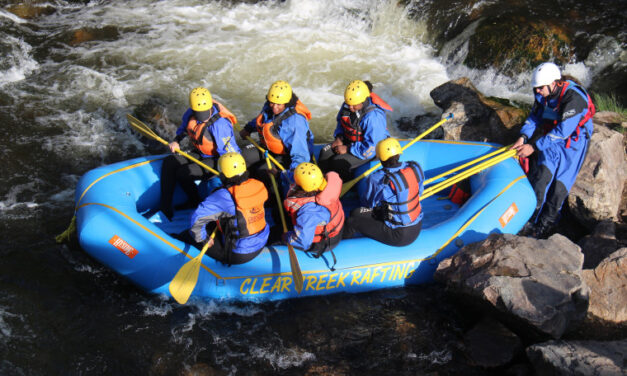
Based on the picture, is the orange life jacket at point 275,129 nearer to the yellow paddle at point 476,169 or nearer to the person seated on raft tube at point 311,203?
the person seated on raft tube at point 311,203

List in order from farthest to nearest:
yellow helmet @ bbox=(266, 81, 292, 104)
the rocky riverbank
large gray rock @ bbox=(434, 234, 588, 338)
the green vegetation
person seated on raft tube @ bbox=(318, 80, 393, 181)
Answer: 1. the green vegetation
2. person seated on raft tube @ bbox=(318, 80, 393, 181)
3. yellow helmet @ bbox=(266, 81, 292, 104)
4. large gray rock @ bbox=(434, 234, 588, 338)
5. the rocky riverbank

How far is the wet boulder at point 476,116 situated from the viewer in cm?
633

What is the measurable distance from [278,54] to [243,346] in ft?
20.2

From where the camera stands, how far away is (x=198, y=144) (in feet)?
16.7

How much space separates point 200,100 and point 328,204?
1.58m

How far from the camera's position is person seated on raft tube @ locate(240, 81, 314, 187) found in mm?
5008

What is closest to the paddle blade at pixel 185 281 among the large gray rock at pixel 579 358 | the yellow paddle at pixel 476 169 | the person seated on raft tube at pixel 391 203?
the person seated on raft tube at pixel 391 203

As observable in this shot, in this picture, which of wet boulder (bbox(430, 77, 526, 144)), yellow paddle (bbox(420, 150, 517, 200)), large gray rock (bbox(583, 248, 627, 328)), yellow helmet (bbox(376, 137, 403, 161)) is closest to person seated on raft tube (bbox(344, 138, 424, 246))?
yellow helmet (bbox(376, 137, 403, 161))

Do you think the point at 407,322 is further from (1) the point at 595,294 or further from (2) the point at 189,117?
(2) the point at 189,117

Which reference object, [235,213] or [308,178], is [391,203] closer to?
[308,178]

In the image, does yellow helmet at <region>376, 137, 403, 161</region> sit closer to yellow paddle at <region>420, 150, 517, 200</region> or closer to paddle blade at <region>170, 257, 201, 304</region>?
yellow paddle at <region>420, 150, 517, 200</region>

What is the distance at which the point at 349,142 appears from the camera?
5480 millimetres

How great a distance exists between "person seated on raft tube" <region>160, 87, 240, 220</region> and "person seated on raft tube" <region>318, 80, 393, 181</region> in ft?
3.33

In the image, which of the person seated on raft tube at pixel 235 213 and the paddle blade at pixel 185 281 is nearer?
the person seated on raft tube at pixel 235 213
